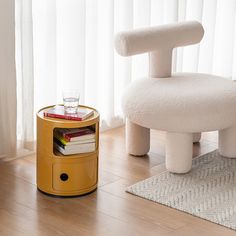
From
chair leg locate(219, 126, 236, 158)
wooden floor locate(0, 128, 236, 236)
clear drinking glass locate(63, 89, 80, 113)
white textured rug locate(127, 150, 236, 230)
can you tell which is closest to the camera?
wooden floor locate(0, 128, 236, 236)

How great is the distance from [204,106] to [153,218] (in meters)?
0.57

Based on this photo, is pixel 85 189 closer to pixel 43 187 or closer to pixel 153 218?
pixel 43 187

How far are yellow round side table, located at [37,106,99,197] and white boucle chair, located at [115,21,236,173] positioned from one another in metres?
0.26

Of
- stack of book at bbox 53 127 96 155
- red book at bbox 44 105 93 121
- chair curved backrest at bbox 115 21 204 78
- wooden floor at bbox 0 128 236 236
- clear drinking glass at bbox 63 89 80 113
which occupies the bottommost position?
wooden floor at bbox 0 128 236 236

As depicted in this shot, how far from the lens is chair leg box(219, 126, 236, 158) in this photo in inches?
124

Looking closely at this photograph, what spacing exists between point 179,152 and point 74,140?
0.52m

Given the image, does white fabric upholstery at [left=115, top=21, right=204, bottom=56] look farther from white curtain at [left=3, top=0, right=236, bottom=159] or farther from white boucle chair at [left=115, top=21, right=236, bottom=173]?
white curtain at [left=3, top=0, right=236, bottom=159]

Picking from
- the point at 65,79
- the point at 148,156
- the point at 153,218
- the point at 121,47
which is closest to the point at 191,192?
the point at 153,218

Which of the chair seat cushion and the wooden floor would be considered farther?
the chair seat cushion

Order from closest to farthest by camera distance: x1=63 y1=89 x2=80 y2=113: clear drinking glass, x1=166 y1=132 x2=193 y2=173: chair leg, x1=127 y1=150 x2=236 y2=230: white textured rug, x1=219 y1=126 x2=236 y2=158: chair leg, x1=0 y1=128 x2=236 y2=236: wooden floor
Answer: x1=0 y1=128 x2=236 y2=236: wooden floor
x1=127 y1=150 x2=236 y2=230: white textured rug
x1=63 y1=89 x2=80 y2=113: clear drinking glass
x1=166 y1=132 x2=193 y2=173: chair leg
x1=219 y1=126 x2=236 y2=158: chair leg

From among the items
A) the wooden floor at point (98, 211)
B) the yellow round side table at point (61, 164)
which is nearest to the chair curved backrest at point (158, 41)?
the yellow round side table at point (61, 164)

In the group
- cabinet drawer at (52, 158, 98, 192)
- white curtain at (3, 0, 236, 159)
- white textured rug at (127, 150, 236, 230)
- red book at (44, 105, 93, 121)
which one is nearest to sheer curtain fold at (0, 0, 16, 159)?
white curtain at (3, 0, 236, 159)

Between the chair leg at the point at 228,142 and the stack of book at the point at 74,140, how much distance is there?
29.0 inches

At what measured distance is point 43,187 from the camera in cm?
280
